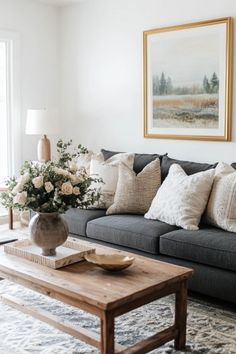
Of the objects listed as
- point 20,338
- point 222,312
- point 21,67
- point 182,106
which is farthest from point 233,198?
point 21,67

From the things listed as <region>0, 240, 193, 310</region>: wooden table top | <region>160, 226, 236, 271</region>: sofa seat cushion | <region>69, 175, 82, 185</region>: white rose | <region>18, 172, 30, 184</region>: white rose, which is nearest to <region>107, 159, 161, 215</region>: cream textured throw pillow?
<region>160, 226, 236, 271</region>: sofa seat cushion

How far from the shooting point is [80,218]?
4.16 m

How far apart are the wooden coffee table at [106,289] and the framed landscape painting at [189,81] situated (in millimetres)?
1992

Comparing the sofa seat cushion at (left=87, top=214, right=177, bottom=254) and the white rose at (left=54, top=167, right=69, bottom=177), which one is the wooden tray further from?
the sofa seat cushion at (left=87, top=214, right=177, bottom=254)

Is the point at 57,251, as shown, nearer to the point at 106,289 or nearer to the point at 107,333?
the point at 106,289

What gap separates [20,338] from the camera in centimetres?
285

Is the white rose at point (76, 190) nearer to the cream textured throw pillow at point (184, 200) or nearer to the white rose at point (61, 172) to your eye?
the white rose at point (61, 172)

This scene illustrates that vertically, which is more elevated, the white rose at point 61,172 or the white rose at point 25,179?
the white rose at point 61,172

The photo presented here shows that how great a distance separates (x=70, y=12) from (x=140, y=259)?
3.78 m

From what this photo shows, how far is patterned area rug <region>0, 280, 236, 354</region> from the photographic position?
2.73 meters

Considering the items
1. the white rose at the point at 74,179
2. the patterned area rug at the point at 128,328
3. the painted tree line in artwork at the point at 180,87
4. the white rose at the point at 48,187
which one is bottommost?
the patterned area rug at the point at 128,328

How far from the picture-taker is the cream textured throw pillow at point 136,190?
4199 millimetres

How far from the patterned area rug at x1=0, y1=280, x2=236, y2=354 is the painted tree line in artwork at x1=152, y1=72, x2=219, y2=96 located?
1963mm

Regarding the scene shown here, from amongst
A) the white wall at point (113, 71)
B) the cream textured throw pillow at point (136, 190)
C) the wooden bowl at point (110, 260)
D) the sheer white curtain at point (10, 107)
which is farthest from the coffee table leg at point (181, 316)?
the sheer white curtain at point (10, 107)
